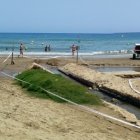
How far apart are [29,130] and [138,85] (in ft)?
34.7

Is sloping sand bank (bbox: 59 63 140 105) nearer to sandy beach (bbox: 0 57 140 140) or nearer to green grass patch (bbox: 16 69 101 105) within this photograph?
green grass patch (bbox: 16 69 101 105)

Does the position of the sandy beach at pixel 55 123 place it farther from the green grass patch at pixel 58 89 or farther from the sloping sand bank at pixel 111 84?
the sloping sand bank at pixel 111 84

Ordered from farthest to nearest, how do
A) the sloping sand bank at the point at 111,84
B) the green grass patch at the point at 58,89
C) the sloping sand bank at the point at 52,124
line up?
the sloping sand bank at the point at 111,84
the green grass patch at the point at 58,89
the sloping sand bank at the point at 52,124

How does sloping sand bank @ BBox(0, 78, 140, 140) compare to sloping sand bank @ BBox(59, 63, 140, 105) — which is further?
sloping sand bank @ BBox(59, 63, 140, 105)

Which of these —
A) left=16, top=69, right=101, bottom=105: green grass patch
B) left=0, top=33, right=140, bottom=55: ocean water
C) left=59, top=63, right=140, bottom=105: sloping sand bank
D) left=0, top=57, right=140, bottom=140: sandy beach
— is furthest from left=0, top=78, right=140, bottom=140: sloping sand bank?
left=0, top=33, right=140, bottom=55: ocean water

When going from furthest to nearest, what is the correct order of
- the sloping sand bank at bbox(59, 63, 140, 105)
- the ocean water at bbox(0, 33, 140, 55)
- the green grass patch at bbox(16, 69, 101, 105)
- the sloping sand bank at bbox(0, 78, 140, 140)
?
the ocean water at bbox(0, 33, 140, 55)
the sloping sand bank at bbox(59, 63, 140, 105)
the green grass patch at bbox(16, 69, 101, 105)
the sloping sand bank at bbox(0, 78, 140, 140)

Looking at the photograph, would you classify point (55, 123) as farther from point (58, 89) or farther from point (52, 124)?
point (58, 89)

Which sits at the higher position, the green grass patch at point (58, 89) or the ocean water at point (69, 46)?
the green grass patch at point (58, 89)

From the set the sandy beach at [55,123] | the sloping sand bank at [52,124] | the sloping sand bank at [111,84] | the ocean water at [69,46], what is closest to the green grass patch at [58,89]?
the sloping sand bank at [111,84]

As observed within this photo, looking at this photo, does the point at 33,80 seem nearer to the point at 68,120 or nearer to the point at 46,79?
the point at 46,79

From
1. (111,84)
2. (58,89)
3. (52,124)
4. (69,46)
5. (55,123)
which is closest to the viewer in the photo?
(52,124)

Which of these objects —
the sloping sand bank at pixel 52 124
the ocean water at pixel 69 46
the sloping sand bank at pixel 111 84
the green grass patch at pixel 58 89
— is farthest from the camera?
the ocean water at pixel 69 46

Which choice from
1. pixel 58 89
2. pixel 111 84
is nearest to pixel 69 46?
pixel 111 84

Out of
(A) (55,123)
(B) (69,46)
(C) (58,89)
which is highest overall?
(A) (55,123)
